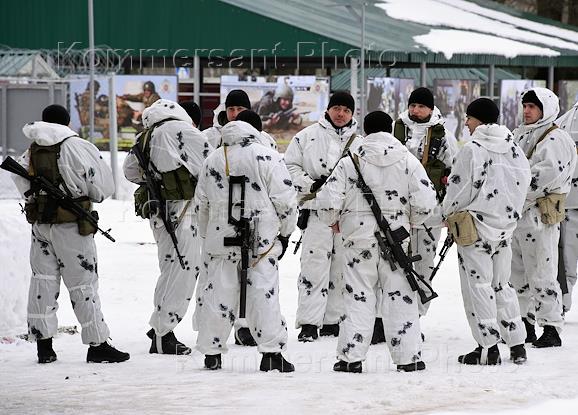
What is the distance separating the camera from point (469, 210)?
30.0ft

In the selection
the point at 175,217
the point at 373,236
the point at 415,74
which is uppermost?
the point at 415,74

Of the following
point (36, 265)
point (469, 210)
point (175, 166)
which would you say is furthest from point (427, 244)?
point (36, 265)

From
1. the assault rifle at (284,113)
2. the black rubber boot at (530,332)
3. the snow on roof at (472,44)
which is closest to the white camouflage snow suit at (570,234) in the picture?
the black rubber boot at (530,332)

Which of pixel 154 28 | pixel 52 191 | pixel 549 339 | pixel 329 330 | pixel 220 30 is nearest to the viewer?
pixel 52 191

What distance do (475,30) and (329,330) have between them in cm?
2807

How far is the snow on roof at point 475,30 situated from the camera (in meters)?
33.2

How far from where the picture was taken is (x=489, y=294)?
9.16 meters

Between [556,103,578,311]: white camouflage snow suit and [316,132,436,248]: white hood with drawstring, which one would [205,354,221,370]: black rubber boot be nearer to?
[316,132,436,248]: white hood with drawstring

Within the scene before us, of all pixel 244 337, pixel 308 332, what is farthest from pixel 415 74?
pixel 244 337

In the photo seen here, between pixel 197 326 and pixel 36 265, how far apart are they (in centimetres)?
119

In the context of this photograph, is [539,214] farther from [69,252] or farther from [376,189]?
[69,252]

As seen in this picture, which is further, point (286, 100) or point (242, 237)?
point (286, 100)

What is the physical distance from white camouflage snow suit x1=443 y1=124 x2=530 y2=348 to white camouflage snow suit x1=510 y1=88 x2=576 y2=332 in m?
0.98

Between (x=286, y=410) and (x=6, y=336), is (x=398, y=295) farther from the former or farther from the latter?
(x=6, y=336)
